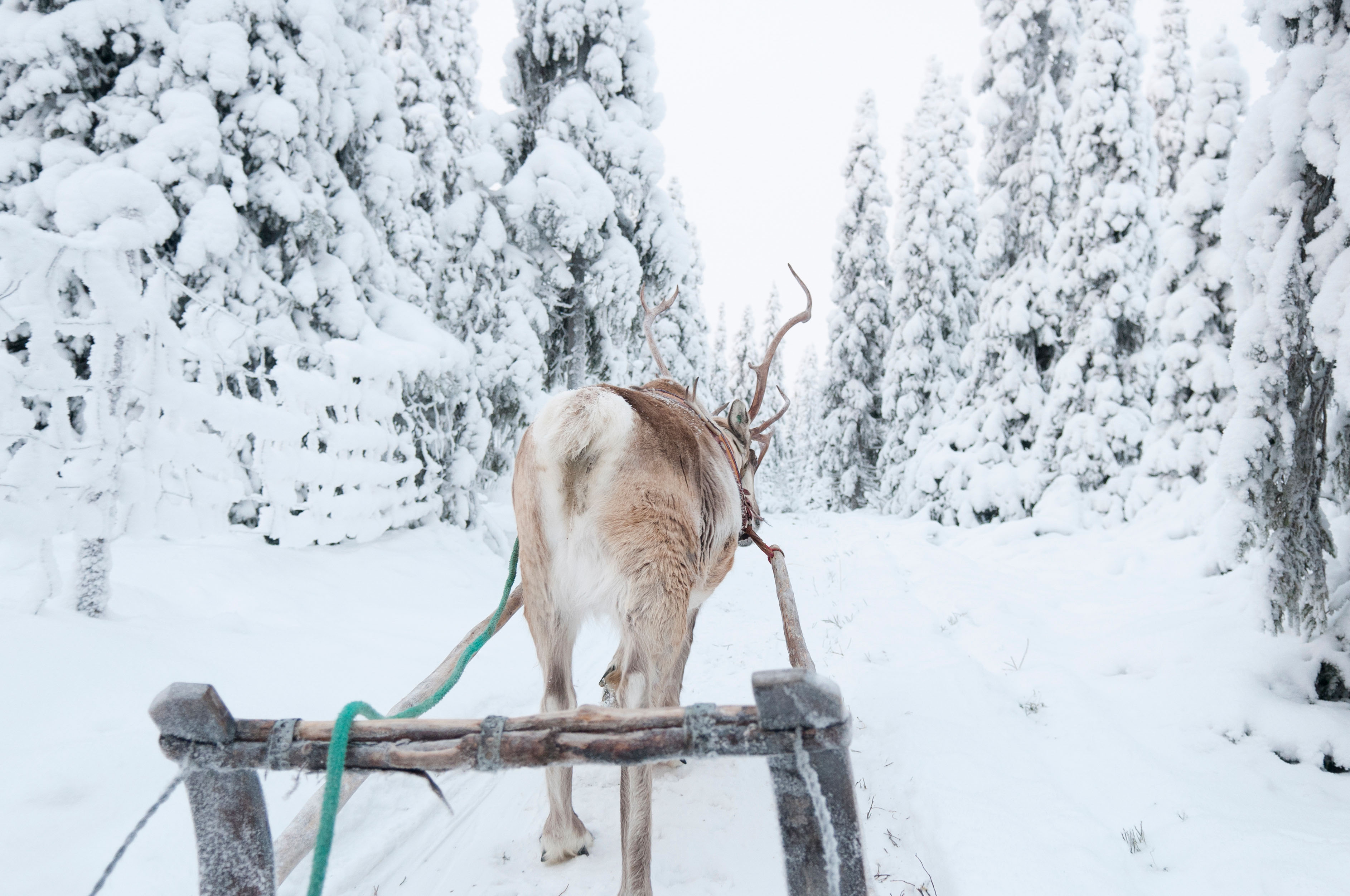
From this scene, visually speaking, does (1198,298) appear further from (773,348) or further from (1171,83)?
(773,348)

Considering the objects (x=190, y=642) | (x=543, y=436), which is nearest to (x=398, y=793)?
(x=190, y=642)

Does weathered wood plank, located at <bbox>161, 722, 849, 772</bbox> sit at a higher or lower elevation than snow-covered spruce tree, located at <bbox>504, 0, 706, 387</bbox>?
lower

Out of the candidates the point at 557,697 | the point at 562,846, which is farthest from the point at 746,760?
the point at 557,697

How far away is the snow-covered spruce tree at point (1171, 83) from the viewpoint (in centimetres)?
1320

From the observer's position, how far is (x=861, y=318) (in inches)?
943

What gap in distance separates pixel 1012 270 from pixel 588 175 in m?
10.4

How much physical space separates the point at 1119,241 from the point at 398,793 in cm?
1543

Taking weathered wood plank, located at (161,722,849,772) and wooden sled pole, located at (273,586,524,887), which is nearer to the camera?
weathered wood plank, located at (161,722,849,772)

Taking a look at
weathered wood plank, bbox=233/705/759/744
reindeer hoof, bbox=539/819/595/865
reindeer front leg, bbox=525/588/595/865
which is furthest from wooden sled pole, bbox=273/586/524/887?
reindeer hoof, bbox=539/819/595/865

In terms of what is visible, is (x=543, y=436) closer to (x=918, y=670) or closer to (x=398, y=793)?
(x=398, y=793)

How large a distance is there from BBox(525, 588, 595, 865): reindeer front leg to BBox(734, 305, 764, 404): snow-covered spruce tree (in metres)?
39.0

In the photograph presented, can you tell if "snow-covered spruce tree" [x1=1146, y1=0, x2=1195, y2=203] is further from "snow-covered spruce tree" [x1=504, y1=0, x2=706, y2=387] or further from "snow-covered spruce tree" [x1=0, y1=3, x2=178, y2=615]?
"snow-covered spruce tree" [x1=0, y1=3, x2=178, y2=615]

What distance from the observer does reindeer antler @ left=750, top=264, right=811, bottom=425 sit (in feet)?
11.5

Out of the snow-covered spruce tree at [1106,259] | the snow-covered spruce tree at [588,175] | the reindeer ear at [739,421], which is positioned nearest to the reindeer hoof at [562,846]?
the reindeer ear at [739,421]
